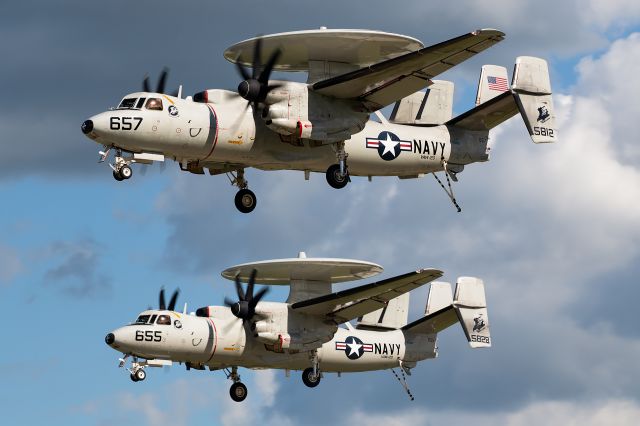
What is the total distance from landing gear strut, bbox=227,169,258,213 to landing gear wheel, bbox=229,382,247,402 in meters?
16.9

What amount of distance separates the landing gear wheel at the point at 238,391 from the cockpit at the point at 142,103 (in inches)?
874

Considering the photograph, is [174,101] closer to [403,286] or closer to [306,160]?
[306,160]

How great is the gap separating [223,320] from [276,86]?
57.0 feet

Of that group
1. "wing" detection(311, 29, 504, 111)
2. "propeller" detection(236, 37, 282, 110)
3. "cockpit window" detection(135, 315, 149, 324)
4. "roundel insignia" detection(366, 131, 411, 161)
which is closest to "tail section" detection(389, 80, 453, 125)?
"roundel insignia" detection(366, 131, 411, 161)

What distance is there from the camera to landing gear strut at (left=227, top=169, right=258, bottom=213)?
60062 millimetres

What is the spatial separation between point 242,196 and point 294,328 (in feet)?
32.3

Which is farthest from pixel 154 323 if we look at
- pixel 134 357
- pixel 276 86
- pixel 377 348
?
pixel 276 86

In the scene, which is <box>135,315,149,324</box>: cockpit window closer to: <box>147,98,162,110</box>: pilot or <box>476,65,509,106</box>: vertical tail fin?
<box>147,98,162,110</box>: pilot

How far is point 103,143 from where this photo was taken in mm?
55812

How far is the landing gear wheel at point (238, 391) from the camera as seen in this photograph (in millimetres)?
75000

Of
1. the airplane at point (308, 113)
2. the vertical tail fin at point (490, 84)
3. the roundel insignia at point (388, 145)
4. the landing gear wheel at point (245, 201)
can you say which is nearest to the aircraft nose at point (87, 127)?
the airplane at point (308, 113)

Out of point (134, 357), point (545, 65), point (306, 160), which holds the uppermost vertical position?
point (545, 65)

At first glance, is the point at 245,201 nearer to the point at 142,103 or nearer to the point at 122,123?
the point at 142,103

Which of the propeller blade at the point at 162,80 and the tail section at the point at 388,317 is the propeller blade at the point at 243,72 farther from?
the tail section at the point at 388,317
